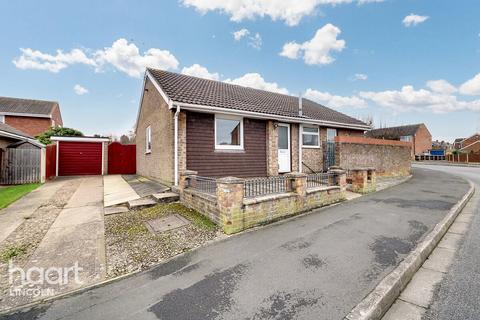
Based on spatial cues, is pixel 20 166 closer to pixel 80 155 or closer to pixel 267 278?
pixel 80 155

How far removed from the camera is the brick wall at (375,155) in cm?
1060

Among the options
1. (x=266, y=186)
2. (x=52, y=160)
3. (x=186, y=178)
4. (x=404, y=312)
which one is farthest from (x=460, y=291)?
(x=52, y=160)

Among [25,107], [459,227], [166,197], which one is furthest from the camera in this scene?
[25,107]

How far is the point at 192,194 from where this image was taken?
6062 mm

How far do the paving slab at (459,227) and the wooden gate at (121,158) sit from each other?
18.4m

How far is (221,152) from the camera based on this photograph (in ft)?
28.3

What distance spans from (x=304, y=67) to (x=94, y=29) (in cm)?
1455

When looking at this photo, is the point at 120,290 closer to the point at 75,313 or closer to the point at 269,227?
the point at 75,313

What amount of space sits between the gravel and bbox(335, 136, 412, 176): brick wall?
8.13 m

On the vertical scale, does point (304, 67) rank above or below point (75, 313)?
above

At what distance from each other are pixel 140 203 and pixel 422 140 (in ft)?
202

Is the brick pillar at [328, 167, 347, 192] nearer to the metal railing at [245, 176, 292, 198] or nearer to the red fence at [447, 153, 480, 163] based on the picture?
the metal railing at [245, 176, 292, 198]

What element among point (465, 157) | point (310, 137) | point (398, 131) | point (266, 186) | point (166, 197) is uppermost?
point (398, 131)

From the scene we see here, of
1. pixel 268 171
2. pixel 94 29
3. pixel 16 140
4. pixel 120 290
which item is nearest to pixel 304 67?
pixel 268 171
